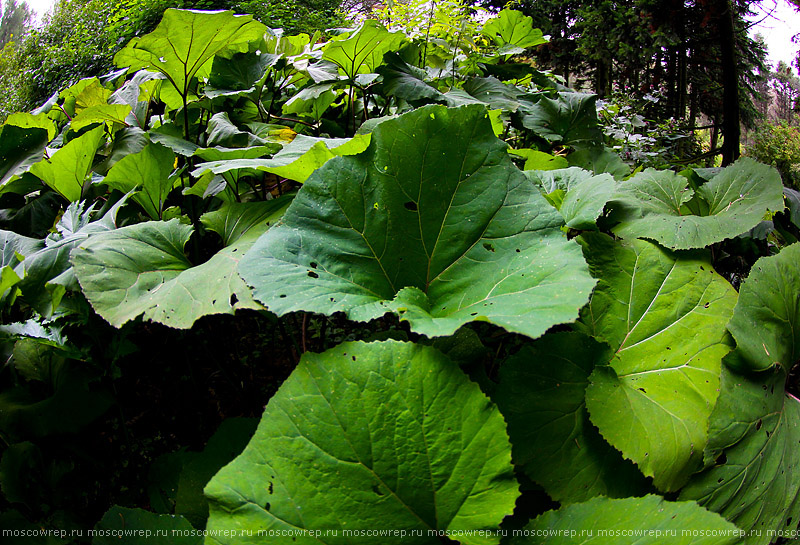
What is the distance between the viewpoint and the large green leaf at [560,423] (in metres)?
0.77

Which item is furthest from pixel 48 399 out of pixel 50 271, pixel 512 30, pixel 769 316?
pixel 512 30

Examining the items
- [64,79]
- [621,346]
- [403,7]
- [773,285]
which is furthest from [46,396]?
[64,79]

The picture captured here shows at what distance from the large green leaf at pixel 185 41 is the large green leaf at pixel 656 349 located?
3.52 ft

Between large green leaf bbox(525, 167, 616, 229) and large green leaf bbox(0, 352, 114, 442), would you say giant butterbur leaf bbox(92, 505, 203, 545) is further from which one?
large green leaf bbox(525, 167, 616, 229)

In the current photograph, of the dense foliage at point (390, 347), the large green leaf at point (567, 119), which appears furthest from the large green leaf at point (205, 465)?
the large green leaf at point (567, 119)

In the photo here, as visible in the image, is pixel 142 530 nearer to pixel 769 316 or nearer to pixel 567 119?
pixel 769 316

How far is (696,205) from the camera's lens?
1.33 meters

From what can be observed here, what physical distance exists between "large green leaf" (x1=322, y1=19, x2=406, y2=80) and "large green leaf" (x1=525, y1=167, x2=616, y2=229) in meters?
0.69

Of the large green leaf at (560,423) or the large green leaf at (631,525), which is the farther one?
the large green leaf at (560,423)

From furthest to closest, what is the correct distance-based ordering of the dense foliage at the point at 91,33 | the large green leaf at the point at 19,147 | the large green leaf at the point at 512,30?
the dense foliage at the point at 91,33 < the large green leaf at the point at 512,30 < the large green leaf at the point at 19,147

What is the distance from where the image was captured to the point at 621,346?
0.93 m

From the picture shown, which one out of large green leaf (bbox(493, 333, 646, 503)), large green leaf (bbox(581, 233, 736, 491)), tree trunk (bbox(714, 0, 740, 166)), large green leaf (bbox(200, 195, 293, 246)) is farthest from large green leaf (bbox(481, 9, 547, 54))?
tree trunk (bbox(714, 0, 740, 166))

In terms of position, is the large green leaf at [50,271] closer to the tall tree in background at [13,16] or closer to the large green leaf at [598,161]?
the large green leaf at [598,161]

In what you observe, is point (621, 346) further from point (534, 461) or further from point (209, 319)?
point (209, 319)
